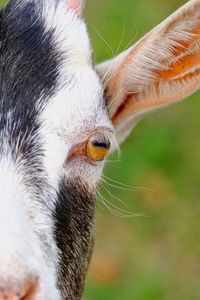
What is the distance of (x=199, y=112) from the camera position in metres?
10.5

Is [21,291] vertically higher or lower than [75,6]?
lower

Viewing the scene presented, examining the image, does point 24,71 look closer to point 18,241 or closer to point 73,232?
point 73,232

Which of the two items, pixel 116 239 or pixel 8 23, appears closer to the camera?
pixel 8 23

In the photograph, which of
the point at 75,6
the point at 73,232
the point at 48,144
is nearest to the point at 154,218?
the point at 75,6

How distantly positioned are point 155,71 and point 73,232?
1.03 metres

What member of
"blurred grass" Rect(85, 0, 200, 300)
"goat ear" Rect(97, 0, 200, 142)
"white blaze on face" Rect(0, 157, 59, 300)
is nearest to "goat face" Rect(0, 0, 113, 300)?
"white blaze on face" Rect(0, 157, 59, 300)

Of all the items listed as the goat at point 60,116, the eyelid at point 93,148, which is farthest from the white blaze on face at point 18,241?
the eyelid at point 93,148

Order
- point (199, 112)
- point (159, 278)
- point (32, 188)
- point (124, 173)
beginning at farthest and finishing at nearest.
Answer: point (199, 112), point (124, 173), point (159, 278), point (32, 188)

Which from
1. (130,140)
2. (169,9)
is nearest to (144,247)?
(130,140)

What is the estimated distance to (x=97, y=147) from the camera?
17.2 feet

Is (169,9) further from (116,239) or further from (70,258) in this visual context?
(70,258)

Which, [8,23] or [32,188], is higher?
[8,23]

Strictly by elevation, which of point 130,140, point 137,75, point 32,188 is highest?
point 130,140

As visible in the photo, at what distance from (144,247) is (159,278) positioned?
1.32 ft
